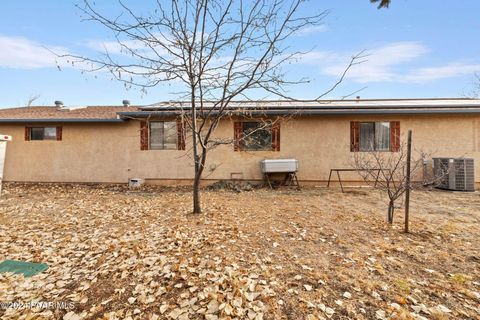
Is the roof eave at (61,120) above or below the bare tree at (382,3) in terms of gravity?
below

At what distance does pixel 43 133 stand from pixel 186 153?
6154 millimetres

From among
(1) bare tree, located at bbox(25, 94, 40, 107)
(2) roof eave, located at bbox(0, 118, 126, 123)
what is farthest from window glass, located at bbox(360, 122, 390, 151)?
(1) bare tree, located at bbox(25, 94, 40, 107)

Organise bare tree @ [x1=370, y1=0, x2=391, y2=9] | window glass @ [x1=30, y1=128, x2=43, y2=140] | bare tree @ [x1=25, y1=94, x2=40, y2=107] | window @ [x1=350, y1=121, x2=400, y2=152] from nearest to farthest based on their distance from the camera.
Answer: bare tree @ [x1=370, y1=0, x2=391, y2=9]
window @ [x1=350, y1=121, x2=400, y2=152]
window glass @ [x1=30, y1=128, x2=43, y2=140]
bare tree @ [x1=25, y1=94, x2=40, y2=107]

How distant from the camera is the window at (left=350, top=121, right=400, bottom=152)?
359 inches

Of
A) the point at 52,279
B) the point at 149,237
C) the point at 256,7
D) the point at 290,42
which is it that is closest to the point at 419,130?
the point at 290,42

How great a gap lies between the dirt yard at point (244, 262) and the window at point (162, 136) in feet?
13.1

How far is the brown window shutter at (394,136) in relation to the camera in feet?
29.6

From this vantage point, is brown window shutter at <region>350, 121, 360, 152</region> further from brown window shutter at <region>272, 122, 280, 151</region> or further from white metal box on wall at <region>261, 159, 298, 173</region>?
brown window shutter at <region>272, 122, 280, 151</region>

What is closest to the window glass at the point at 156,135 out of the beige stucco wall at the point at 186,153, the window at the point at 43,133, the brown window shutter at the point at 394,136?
the beige stucco wall at the point at 186,153

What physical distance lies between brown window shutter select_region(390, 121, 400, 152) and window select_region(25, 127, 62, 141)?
12.9 m

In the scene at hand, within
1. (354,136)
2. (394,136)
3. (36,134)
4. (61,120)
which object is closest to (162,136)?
(61,120)

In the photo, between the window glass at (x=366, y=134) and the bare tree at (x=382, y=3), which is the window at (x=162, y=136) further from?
the bare tree at (x=382, y=3)

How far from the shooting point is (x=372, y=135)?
30.3 feet

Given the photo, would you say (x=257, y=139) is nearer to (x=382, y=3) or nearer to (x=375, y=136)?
(x=375, y=136)
